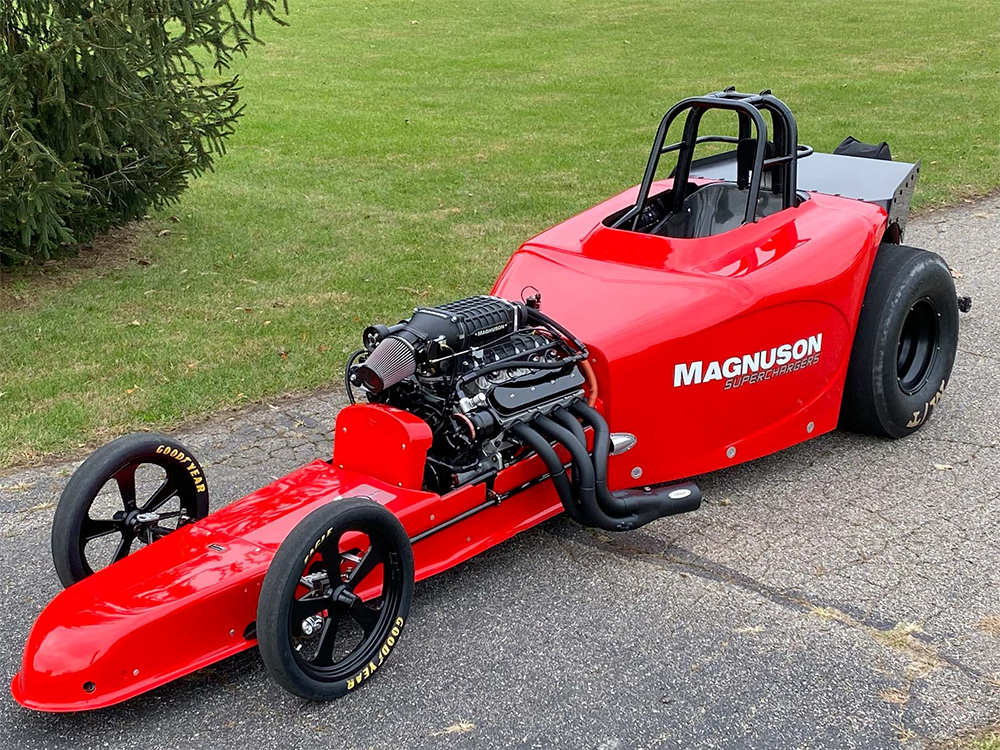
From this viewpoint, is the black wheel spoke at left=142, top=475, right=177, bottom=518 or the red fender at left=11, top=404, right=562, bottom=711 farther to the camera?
the black wheel spoke at left=142, top=475, right=177, bottom=518

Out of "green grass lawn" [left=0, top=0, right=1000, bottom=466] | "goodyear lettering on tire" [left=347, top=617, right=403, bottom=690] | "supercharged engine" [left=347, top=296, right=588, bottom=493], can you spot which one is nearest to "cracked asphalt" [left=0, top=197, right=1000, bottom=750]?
"goodyear lettering on tire" [left=347, top=617, right=403, bottom=690]

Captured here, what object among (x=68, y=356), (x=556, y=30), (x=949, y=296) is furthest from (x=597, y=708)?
(x=556, y=30)

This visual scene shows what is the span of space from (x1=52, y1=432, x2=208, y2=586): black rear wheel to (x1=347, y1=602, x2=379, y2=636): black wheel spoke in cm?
95

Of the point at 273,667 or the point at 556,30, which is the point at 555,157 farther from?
the point at 556,30

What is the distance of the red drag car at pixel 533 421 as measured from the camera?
3535mm

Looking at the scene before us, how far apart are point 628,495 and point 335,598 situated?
131 centimetres

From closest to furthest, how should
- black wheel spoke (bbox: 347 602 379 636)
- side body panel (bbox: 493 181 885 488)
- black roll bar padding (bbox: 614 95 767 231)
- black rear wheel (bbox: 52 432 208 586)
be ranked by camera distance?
black wheel spoke (bbox: 347 602 379 636)
black rear wheel (bbox: 52 432 208 586)
side body panel (bbox: 493 181 885 488)
black roll bar padding (bbox: 614 95 767 231)

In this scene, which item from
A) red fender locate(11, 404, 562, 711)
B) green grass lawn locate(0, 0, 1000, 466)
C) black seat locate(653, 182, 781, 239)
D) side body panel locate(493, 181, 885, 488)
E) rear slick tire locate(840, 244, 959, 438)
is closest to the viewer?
red fender locate(11, 404, 562, 711)

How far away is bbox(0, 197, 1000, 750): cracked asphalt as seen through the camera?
3539mm

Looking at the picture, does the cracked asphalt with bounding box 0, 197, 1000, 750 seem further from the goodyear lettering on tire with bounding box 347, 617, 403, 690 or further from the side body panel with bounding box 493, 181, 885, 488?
the side body panel with bounding box 493, 181, 885, 488

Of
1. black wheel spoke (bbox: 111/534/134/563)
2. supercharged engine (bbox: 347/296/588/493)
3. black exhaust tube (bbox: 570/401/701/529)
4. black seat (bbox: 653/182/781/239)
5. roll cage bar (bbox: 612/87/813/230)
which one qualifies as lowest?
black wheel spoke (bbox: 111/534/134/563)

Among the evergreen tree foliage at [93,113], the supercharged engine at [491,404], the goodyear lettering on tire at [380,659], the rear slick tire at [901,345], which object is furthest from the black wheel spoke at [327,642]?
the evergreen tree foliage at [93,113]

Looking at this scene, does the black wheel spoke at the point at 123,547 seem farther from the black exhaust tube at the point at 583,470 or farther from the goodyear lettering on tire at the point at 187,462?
the black exhaust tube at the point at 583,470

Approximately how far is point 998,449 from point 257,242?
5.95m
